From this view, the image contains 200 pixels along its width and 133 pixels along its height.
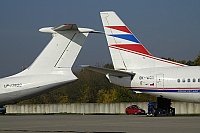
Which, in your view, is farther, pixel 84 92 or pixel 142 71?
pixel 84 92

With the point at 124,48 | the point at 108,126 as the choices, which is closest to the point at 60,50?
the point at 108,126

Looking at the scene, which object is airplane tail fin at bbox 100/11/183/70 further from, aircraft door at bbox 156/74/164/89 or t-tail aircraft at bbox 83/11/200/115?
aircraft door at bbox 156/74/164/89

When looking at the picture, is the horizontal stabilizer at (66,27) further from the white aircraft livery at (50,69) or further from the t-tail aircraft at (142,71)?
the t-tail aircraft at (142,71)

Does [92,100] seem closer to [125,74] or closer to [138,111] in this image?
[138,111]

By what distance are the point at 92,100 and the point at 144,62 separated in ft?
166

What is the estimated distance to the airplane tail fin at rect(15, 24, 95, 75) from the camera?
2288cm

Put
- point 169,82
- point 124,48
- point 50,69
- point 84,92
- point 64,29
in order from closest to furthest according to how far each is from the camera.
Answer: point 50,69 → point 64,29 → point 169,82 → point 124,48 → point 84,92

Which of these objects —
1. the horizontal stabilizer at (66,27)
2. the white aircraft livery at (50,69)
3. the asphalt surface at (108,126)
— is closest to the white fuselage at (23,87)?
the white aircraft livery at (50,69)

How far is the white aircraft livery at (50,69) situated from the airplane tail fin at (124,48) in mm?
20159

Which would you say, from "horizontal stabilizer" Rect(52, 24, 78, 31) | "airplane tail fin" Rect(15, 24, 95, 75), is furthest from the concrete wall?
"horizontal stabilizer" Rect(52, 24, 78, 31)

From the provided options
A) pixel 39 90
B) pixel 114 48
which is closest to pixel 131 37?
pixel 114 48

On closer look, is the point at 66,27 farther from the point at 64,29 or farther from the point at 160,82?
the point at 160,82

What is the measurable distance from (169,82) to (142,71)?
275cm

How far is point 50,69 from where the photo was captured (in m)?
23.0
